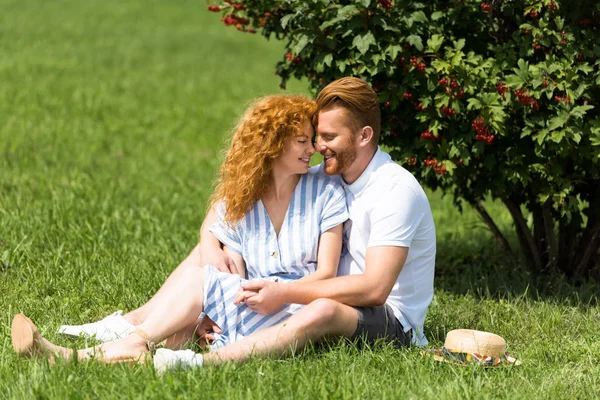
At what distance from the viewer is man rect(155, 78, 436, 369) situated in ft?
12.7

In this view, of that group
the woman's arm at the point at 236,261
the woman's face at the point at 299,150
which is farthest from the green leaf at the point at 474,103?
the woman's arm at the point at 236,261

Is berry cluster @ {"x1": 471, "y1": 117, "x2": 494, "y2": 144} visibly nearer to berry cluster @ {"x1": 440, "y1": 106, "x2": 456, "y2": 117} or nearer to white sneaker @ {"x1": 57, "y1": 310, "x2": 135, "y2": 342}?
berry cluster @ {"x1": 440, "y1": 106, "x2": 456, "y2": 117}

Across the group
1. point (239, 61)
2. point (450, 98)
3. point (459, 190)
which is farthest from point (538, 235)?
point (239, 61)

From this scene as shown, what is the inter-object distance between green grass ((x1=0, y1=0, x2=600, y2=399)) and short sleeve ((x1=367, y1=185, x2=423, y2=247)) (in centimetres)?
51

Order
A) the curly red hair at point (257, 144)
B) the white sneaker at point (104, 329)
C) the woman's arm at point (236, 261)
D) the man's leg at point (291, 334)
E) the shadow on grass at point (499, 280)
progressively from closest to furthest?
1. the man's leg at point (291, 334)
2. the curly red hair at point (257, 144)
3. the white sneaker at point (104, 329)
4. the woman's arm at point (236, 261)
5. the shadow on grass at point (499, 280)

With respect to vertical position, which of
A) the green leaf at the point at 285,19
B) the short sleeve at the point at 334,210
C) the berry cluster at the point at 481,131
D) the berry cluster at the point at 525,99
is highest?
the green leaf at the point at 285,19

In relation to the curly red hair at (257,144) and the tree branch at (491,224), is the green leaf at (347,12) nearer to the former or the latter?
the curly red hair at (257,144)

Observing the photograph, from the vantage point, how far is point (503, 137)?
17.2 ft

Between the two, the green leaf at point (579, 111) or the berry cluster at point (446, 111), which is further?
the berry cluster at point (446, 111)

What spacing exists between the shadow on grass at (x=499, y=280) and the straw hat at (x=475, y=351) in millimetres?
1251

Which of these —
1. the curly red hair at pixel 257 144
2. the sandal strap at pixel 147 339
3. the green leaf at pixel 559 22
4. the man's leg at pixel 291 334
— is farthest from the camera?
the green leaf at pixel 559 22

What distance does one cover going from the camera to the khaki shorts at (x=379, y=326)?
405 cm

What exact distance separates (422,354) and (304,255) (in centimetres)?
73

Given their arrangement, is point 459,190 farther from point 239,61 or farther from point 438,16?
point 239,61
